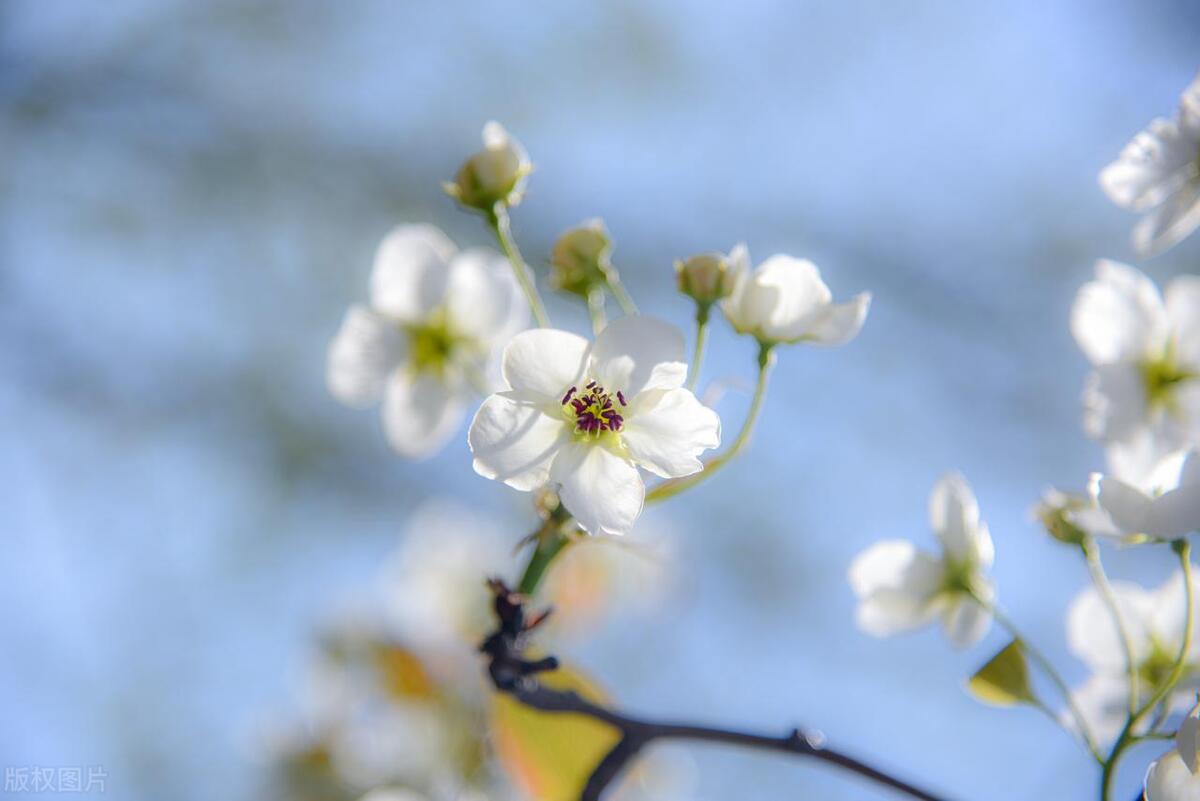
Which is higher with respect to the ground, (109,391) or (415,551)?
(109,391)

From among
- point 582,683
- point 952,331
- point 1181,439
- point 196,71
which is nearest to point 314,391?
point 196,71

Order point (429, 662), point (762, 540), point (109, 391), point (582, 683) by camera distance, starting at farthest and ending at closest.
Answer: point (762, 540)
point (109, 391)
point (429, 662)
point (582, 683)

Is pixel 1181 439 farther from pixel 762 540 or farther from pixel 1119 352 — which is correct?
pixel 762 540

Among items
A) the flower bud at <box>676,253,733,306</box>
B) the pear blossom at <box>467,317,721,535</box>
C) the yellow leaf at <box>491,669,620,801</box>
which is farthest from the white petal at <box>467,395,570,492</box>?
the yellow leaf at <box>491,669,620,801</box>

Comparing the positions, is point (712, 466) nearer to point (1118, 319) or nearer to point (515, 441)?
point (515, 441)

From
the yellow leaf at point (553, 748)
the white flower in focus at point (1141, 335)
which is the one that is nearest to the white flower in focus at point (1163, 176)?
the white flower in focus at point (1141, 335)

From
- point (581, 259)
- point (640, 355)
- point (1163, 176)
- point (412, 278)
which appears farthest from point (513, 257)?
point (1163, 176)
